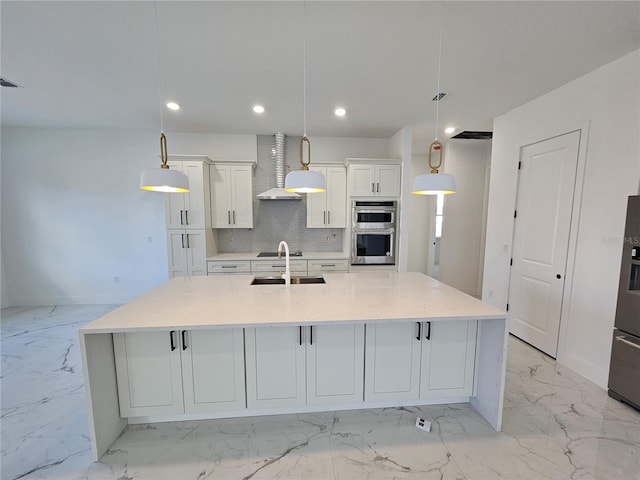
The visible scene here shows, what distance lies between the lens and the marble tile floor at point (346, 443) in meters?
1.51

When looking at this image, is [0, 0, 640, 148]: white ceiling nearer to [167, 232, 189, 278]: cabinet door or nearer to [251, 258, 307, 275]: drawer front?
[167, 232, 189, 278]: cabinet door

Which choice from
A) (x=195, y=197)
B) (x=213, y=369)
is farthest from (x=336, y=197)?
(x=213, y=369)

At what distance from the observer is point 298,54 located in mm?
2146

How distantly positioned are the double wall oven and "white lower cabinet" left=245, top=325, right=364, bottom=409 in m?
2.24

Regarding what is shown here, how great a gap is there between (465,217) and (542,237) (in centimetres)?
232

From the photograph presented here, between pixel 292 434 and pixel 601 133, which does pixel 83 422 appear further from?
pixel 601 133

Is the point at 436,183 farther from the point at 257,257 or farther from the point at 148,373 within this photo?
the point at 257,257

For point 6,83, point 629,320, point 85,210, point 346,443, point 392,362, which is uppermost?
point 6,83

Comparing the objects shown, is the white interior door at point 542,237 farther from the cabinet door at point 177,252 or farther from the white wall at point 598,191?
the cabinet door at point 177,252

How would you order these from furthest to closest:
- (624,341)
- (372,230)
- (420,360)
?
1. (372,230)
2. (624,341)
3. (420,360)

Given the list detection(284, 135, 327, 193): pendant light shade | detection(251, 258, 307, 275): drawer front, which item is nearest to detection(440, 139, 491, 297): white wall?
detection(251, 258, 307, 275): drawer front

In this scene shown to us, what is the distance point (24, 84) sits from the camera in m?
2.63

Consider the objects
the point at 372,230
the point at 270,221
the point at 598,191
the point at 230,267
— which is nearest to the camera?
the point at 598,191

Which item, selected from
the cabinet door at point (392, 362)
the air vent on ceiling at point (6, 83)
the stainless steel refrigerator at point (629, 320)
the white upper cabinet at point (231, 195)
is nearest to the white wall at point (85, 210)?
the white upper cabinet at point (231, 195)
